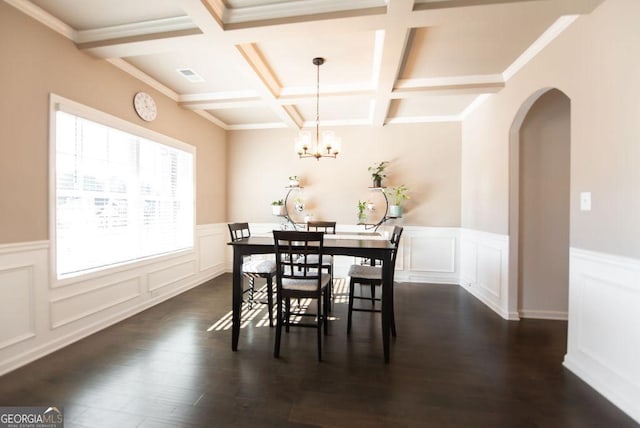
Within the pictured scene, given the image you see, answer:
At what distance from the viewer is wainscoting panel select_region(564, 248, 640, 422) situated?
1606 millimetres

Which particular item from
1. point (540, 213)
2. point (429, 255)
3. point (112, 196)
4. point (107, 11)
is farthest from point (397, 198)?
point (107, 11)

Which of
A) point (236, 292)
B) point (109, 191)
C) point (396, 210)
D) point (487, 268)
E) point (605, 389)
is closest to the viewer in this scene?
point (605, 389)

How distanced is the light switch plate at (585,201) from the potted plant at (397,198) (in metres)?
2.47

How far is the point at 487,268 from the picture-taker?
3.46m

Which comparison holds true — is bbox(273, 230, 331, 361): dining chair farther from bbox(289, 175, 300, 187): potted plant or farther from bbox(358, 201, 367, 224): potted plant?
bbox(289, 175, 300, 187): potted plant

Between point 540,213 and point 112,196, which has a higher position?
point 112,196

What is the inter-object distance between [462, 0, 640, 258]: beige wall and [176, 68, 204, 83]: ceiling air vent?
3.53 m

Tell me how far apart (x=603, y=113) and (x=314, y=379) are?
8.73ft

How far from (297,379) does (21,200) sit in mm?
2476

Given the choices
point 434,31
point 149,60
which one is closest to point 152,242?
point 149,60

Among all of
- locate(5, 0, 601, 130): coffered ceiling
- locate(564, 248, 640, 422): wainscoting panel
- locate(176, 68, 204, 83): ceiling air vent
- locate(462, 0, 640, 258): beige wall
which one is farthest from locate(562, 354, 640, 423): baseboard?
locate(176, 68, 204, 83): ceiling air vent

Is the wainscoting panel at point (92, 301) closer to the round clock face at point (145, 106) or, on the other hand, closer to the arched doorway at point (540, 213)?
the round clock face at point (145, 106)

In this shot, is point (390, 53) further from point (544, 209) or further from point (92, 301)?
point (92, 301)

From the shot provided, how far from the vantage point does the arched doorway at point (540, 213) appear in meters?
2.92
